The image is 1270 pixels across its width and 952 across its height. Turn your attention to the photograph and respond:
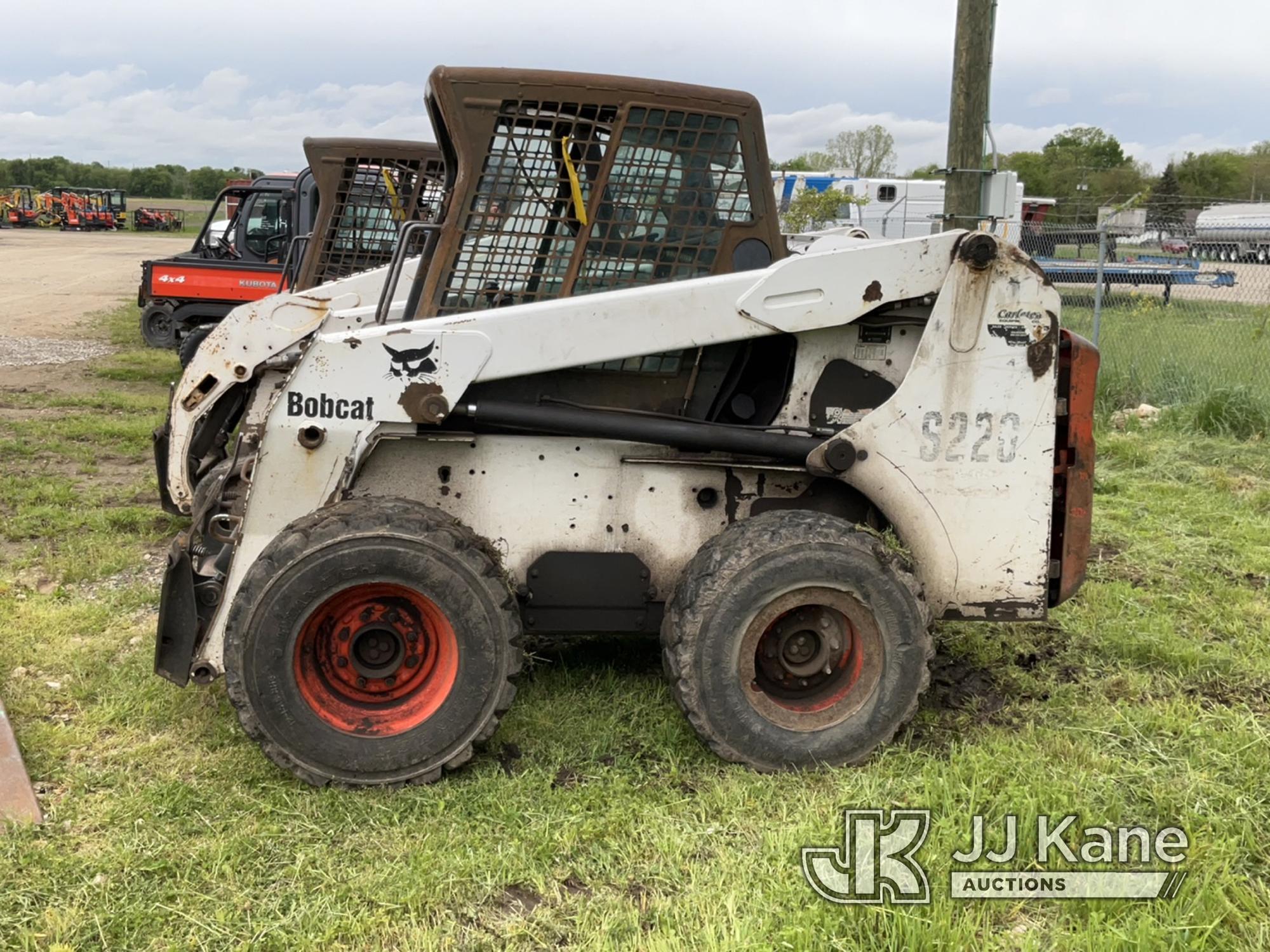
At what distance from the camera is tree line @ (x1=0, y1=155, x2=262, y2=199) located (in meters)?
83.2

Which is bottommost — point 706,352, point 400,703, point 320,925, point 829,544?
point 320,925

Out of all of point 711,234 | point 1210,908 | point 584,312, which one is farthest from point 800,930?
point 711,234

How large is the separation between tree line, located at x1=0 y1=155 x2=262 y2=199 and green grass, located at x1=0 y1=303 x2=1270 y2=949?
81565 mm

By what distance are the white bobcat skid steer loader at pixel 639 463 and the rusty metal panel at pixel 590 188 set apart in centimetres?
1

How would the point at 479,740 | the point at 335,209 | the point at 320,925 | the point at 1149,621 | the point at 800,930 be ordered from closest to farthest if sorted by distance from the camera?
the point at 800,930
the point at 320,925
the point at 479,740
the point at 1149,621
the point at 335,209

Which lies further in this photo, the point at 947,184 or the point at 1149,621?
the point at 947,184

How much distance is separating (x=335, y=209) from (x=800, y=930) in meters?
5.88

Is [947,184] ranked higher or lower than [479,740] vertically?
higher

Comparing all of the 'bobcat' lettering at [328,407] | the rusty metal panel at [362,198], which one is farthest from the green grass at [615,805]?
the rusty metal panel at [362,198]

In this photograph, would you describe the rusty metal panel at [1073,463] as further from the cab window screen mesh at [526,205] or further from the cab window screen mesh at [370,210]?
the cab window screen mesh at [370,210]

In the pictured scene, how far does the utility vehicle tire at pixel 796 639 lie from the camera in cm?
382

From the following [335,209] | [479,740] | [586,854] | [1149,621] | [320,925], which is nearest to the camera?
[320,925]

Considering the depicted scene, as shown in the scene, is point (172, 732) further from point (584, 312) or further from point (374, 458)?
point (584, 312)

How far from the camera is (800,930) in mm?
2820
